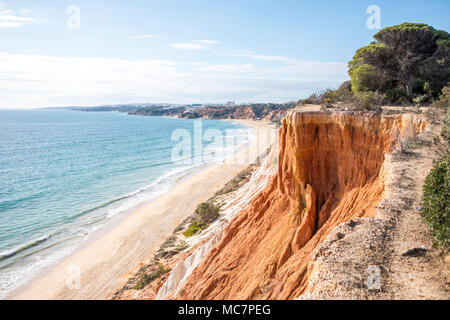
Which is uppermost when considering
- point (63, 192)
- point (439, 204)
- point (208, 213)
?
point (439, 204)

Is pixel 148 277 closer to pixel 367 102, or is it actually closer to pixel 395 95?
pixel 367 102

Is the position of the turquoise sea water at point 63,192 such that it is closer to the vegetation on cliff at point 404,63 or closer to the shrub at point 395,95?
the vegetation on cliff at point 404,63

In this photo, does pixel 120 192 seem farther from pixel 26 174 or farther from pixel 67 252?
pixel 26 174

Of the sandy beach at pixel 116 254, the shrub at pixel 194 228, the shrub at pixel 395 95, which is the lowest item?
the sandy beach at pixel 116 254

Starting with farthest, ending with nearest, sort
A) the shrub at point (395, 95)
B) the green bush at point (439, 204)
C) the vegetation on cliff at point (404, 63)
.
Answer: the vegetation on cliff at point (404, 63) → the shrub at point (395, 95) → the green bush at point (439, 204)
